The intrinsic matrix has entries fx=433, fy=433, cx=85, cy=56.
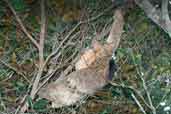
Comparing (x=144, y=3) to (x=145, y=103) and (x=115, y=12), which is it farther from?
(x=145, y=103)

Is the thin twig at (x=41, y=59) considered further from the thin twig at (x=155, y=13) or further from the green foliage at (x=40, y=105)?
the thin twig at (x=155, y=13)

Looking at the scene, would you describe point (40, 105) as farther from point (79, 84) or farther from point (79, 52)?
point (79, 52)

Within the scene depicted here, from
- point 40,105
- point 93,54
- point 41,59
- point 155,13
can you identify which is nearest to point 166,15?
point 155,13

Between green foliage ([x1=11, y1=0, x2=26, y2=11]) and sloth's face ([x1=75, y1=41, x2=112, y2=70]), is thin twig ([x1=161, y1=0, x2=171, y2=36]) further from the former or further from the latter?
green foliage ([x1=11, y1=0, x2=26, y2=11])

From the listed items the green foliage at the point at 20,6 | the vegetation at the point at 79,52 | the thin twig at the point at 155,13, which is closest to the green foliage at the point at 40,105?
the vegetation at the point at 79,52

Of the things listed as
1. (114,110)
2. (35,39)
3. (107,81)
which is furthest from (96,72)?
(35,39)

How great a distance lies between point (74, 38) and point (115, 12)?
33cm

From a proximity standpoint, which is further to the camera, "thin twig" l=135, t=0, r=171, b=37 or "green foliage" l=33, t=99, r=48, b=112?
"thin twig" l=135, t=0, r=171, b=37

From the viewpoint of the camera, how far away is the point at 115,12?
293 cm

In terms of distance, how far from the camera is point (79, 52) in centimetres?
287

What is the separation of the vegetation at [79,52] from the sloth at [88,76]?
0.04 metres

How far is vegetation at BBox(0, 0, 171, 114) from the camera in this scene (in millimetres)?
2736

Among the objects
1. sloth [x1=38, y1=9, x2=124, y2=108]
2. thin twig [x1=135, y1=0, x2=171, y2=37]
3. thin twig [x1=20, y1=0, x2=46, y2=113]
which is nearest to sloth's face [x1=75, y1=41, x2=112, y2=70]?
sloth [x1=38, y1=9, x2=124, y2=108]

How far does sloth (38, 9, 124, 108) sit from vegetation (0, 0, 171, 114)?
40mm
